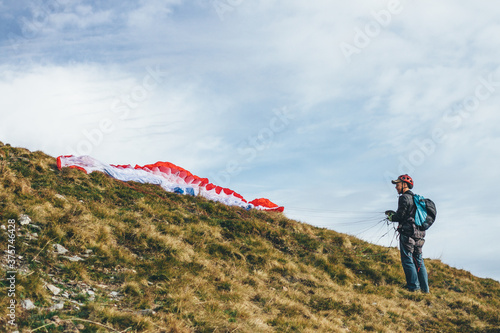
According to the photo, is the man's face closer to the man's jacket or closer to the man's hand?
the man's jacket

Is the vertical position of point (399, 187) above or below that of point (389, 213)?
above

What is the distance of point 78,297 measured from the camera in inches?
249

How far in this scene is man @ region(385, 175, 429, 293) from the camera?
11258 millimetres

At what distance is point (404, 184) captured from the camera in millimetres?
11711

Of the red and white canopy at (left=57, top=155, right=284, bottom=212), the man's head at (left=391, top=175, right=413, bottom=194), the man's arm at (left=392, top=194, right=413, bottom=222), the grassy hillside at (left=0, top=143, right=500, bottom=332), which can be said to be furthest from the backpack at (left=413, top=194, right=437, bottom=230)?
the red and white canopy at (left=57, top=155, right=284, bottom=212)

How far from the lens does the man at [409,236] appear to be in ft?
36.9

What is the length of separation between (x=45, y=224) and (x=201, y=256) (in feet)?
13.0

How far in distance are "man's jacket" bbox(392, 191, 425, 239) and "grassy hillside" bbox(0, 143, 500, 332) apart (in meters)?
1.94

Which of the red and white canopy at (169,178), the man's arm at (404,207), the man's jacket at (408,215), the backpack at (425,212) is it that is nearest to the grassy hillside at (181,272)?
the red and white canopy at (169,178)

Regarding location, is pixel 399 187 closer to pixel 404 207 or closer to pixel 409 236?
pixel 404 207

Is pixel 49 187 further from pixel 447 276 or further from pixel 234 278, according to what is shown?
pixel 447 276

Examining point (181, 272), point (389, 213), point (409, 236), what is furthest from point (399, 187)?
point (181, 272)

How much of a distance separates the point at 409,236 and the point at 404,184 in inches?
66.9

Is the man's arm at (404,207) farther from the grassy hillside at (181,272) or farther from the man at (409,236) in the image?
the grassy hillside at (181,272)
